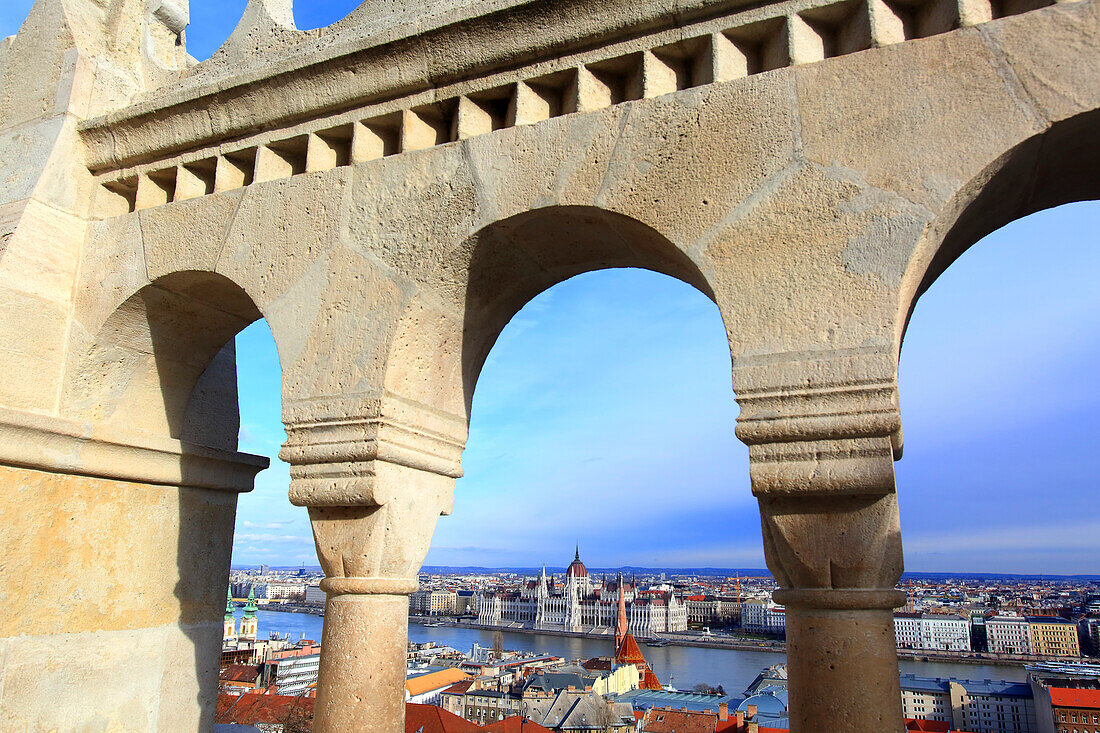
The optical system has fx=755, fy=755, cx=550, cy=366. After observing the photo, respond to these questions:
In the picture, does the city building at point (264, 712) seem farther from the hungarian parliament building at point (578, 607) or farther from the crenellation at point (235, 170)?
the hungarian parliament building at point (578, 607)

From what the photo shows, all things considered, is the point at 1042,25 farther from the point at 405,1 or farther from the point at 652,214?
the point at 405,1

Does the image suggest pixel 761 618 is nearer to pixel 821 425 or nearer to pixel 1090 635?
pixel 1090 635

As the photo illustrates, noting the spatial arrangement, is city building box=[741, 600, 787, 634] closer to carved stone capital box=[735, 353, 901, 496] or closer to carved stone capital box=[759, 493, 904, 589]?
carved stone capital box=[759, 493, 904, 589]

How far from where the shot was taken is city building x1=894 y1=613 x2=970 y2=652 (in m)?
69.8

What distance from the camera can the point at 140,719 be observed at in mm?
3373

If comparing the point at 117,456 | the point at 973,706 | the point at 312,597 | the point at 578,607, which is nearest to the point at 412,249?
the point at 117,456

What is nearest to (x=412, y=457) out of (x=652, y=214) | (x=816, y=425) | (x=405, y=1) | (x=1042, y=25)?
(x=652, y=214)

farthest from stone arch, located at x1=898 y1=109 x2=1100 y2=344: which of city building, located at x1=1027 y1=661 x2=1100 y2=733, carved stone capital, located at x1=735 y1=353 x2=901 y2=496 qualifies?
city building, located at x1=1027 y1=661 x2=1100 y2=733

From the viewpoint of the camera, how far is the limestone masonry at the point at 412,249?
2.13 m

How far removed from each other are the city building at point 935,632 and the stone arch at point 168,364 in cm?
7728

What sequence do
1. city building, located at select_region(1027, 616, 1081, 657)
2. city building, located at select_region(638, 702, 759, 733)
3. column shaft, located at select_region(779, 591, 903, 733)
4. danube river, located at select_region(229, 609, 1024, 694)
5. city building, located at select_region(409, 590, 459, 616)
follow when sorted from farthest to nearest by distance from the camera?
city building, located at select_region(409, 590, 459, 616) < city building, located at select_region(1027, 616, 1081, 657) < danube river, located at select_region(229, 609, 1024, 694) < city building, located at select_region(638, 702, 759, 733) < column shaft, located at select_region(779, 591, 903, 733)

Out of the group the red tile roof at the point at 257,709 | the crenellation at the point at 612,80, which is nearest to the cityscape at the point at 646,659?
the red tile roof at the point at 257,709

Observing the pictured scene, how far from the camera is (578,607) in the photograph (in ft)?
334

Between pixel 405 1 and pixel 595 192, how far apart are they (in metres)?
1.42
